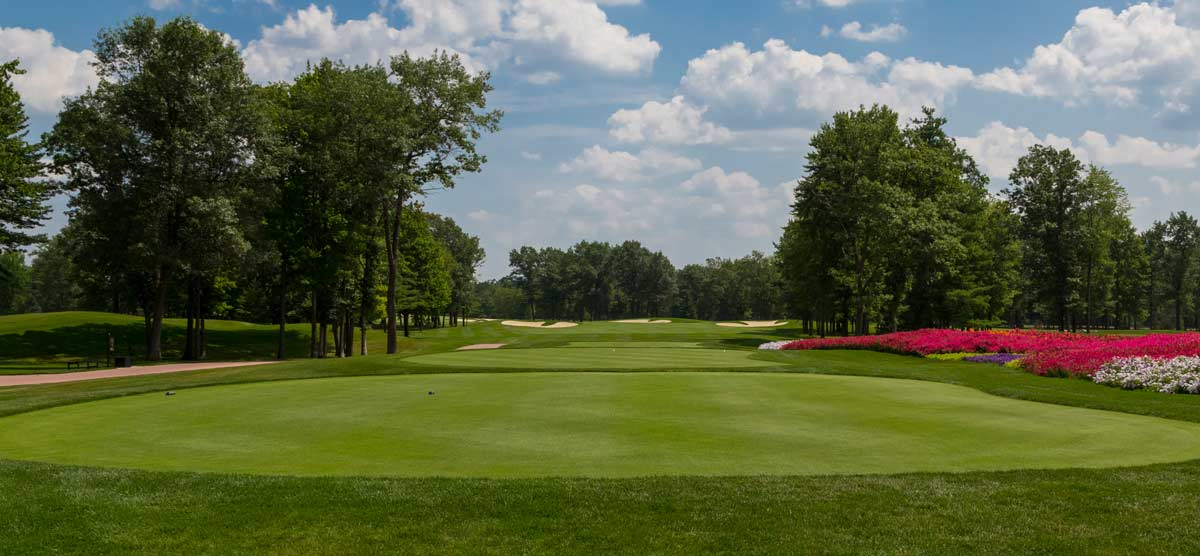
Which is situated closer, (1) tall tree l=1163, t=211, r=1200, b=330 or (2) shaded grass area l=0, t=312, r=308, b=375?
(2) shaded grass area l=0, t=312, r=308, b=375

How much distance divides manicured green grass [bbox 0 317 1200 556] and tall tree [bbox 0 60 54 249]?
124ft

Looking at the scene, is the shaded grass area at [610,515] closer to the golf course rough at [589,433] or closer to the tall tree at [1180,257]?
the golf course rough at [589,433]

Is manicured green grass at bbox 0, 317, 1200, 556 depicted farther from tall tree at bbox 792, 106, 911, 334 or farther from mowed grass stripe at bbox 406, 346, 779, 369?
tall tree at bbox 792, 106, 911, 334

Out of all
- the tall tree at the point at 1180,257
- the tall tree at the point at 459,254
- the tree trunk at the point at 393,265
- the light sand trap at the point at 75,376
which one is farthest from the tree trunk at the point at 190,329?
the tall tree at the point at 1180,257

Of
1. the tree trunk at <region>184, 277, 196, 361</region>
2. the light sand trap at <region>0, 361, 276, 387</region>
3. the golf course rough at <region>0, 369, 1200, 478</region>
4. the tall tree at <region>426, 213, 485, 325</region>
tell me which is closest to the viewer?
the golf course rough at <region>0, 369, 1200, 478</region>

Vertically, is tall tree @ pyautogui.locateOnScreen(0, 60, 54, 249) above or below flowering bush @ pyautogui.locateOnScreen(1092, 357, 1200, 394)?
above

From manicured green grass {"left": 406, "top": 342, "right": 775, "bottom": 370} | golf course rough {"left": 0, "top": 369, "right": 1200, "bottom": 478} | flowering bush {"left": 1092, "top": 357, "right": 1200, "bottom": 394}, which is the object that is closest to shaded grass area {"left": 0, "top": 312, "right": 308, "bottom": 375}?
manicured green grass {"left": 406, "top": 342, "right": 775, "bottom": 370}

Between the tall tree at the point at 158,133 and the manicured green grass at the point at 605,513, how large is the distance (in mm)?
32269

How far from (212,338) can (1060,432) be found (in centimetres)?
5647

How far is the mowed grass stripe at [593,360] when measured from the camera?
24.9 metres

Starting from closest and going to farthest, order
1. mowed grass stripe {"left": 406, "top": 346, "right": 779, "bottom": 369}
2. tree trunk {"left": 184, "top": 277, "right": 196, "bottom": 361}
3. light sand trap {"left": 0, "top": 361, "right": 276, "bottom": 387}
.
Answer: mowed grass stripe {"left": 406, "top": 346, "right": 779, "bottom": 369}, light sand trap {"left": 0, "top": 361, "right": 276, "bottom": 387}, tree trunk {"left": 184, "top": 277, "right": 196, "bottom": 361}

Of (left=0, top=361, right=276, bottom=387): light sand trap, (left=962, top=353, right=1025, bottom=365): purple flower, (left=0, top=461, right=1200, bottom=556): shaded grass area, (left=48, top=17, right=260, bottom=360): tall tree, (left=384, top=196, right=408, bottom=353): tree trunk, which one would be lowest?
(left=0, top=361, right=276, bottom=387): light sand trap

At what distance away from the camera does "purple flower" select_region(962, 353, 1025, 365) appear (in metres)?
28.6

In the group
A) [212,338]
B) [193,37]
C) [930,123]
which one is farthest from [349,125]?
[930,123]
